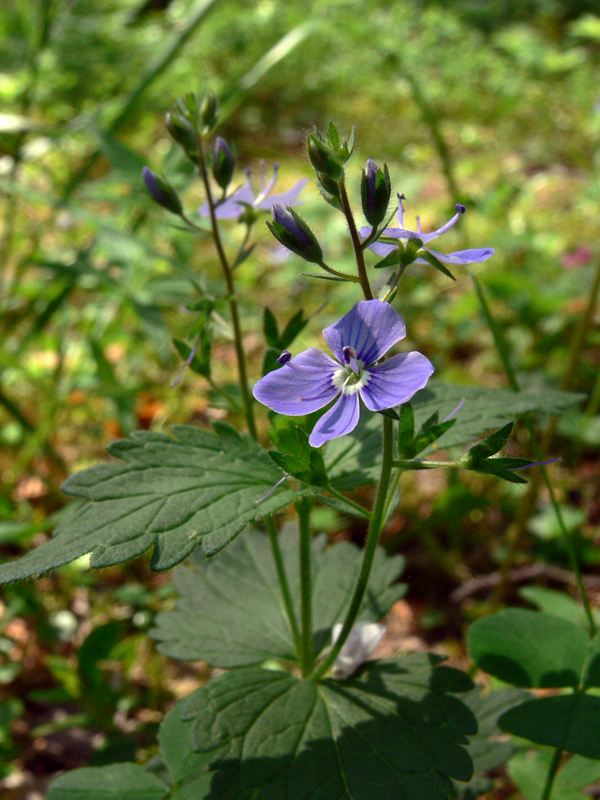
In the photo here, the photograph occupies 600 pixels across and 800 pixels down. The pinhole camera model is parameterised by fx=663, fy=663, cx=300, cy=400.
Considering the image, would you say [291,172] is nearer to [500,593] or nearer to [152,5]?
[500,593]

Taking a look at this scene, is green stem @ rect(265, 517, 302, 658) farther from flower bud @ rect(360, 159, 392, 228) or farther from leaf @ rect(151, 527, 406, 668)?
flower bud @ rect(360, 159, 392, 228)

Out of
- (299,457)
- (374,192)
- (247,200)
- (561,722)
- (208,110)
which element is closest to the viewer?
(374,192)

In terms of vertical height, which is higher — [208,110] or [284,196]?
[208,110]

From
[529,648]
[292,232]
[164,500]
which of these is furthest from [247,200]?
[529,648]

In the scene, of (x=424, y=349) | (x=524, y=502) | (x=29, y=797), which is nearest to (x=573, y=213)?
(x=424, y=349)

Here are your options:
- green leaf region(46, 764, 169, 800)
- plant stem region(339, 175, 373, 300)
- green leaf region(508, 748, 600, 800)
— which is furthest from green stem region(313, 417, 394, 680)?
green leaf region(508, 748, 600, 800)

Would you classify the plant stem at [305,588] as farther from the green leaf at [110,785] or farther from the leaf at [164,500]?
the green leaf at [110,785]

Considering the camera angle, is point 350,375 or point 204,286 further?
point 204,286

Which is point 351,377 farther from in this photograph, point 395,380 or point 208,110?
point 208,110
